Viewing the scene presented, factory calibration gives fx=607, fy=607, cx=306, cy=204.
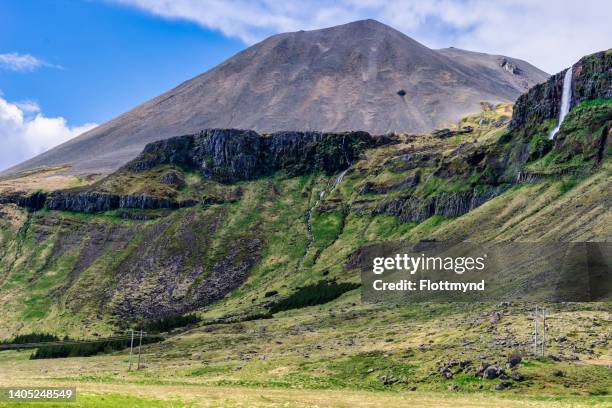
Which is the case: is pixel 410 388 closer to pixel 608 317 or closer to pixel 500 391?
pixel 500 391

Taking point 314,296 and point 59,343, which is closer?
point 59,343

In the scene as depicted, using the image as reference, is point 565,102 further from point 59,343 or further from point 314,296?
point 59,343

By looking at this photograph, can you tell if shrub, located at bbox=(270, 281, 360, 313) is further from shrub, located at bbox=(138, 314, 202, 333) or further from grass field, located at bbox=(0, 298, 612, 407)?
shrub, located at bbox=(138, 314, 202, 333)

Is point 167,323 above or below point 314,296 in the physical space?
below

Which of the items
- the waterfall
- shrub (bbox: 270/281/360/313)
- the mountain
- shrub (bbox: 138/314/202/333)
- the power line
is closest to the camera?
the mountain

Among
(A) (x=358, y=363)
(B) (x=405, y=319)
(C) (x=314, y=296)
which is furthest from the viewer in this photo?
(C) (x=314, y=296)

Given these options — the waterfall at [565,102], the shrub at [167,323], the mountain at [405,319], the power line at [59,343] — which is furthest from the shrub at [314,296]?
the waterfall at [565,102]

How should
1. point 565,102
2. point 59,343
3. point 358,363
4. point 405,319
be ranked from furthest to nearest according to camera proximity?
point 565,102
point 59,343
point 405,319
point 358,363

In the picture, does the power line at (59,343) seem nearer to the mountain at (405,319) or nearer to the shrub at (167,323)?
the mountain at (405,319)

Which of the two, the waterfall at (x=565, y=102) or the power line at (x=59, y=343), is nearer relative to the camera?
the power line at (x=59, y=343)

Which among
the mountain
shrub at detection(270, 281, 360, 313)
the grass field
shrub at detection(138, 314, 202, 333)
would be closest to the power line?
the mountain

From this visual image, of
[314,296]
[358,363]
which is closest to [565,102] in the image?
[314,296]

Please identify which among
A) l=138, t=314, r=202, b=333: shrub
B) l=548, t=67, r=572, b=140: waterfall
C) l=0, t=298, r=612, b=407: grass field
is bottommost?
l=138, t=314, r=202, b=333: shrub

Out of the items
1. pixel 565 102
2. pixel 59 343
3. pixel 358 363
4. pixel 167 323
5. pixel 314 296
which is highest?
pixel 565 102
